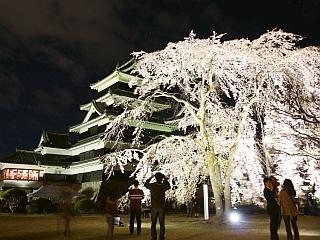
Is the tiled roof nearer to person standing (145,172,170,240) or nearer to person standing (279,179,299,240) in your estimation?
person standing (145,172,170,240)

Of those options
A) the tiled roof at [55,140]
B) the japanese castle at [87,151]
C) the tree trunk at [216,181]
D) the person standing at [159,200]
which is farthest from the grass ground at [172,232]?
the tiled roof at [55,140]

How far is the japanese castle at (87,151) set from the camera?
40781 mm

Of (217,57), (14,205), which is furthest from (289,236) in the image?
(14,205)

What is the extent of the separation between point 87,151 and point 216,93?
28.6 meters

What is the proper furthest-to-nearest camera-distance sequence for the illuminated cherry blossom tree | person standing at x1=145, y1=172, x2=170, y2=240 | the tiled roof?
the tiled roof < the illuminated cherry blossom tree < person standing at x1=145, y1=172, x2=170, y2=240

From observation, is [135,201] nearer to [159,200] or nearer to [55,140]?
[159,200]

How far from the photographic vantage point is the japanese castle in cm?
4078

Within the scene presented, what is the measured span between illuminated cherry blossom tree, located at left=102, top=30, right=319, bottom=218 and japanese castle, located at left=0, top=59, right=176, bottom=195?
20.5 metres

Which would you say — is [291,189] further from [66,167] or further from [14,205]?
[66,167]

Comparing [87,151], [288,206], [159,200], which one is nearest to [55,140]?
[87,151]

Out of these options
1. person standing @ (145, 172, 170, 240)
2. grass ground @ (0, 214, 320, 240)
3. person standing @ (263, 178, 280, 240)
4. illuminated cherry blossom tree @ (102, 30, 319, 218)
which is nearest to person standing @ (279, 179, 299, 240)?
person standing @ (263, 178, 280, 240)

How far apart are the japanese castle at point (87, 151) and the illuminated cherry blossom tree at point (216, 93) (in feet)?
67.4

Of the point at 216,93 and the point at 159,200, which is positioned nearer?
the point at 159,200

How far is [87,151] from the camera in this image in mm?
44219
